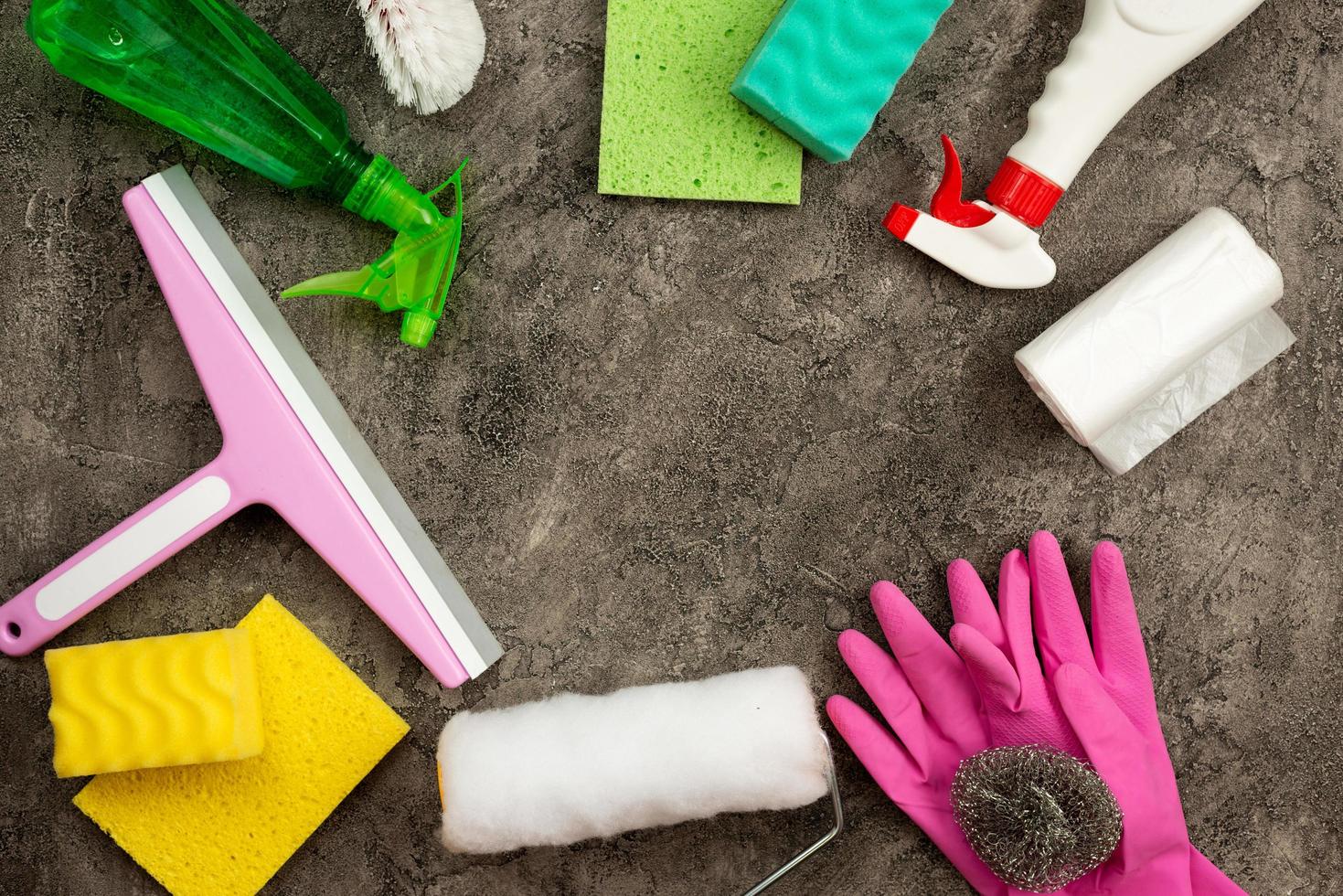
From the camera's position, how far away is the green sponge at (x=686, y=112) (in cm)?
75

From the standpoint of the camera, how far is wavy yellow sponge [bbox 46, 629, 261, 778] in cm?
69

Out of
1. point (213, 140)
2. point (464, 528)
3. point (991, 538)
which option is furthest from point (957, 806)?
point (213, 140)

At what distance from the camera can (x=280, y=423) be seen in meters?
0.72

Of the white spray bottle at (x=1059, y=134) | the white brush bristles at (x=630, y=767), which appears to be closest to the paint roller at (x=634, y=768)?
the white brush bristles at (x=630, y=767)

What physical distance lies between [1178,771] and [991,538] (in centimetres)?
28

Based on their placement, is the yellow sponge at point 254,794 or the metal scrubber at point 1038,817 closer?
the metal scrubber at point 1038,817

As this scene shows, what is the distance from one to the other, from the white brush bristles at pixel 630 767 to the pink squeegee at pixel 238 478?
9 cm

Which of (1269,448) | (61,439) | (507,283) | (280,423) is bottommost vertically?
(61,439)

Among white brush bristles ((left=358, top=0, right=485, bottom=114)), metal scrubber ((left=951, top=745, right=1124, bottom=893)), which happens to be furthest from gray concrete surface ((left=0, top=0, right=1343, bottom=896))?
metal scrubber ((left=951, top=745, right=1124, bottom=893))

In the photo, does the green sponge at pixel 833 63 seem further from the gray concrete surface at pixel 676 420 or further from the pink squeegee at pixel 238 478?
the pink squeegee at pixel 238 478

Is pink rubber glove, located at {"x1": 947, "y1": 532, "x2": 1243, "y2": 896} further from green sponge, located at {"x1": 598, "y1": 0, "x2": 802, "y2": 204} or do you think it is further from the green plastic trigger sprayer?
the green plastic trigger sprayer

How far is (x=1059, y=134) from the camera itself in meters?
0.73

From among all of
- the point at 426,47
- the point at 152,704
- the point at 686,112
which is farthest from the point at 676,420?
the point at 152,704

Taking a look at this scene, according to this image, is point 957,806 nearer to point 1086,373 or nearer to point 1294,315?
point 1086,373
